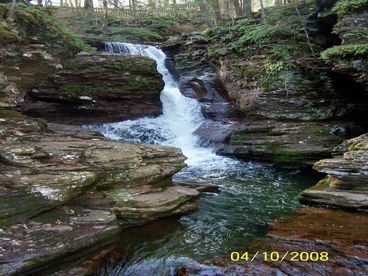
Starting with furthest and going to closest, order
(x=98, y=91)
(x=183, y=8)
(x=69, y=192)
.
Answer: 1. (x=183, y=8)
2. (x=98, y=91)
3. (x=69, y=192)

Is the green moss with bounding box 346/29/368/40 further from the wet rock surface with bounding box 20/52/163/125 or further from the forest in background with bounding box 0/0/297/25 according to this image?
the wet rock surface with bounding box 20/52/163/125

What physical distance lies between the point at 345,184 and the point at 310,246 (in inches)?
108

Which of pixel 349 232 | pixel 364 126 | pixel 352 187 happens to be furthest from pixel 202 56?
pixel 349 232

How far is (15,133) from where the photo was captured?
763cm

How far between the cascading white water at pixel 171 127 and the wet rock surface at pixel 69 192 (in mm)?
4406

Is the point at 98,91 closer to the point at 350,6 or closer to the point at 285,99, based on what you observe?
the point at 285,99

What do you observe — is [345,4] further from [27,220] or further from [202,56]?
[27,220]

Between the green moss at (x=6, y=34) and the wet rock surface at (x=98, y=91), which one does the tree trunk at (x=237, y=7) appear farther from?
the green moss at (x=6, y=34)

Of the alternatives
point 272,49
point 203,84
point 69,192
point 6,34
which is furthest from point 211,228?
point 203,84

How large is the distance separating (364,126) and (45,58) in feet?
37.9

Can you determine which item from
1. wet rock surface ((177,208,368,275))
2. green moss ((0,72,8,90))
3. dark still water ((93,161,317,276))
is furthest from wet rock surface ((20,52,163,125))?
wet rock surface ((177,208,368,275))
